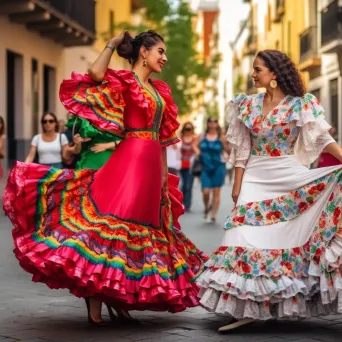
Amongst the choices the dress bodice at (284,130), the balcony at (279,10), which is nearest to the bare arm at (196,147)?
the dress bodice at (284,130)

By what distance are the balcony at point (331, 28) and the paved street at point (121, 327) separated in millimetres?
25653

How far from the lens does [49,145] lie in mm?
13336

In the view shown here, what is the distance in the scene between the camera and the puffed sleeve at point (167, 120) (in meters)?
7.45

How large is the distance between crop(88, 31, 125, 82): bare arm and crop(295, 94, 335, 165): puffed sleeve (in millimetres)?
1248

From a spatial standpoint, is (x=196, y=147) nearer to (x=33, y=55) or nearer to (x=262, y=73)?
(x=33, y=55)

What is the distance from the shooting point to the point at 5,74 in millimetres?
26750

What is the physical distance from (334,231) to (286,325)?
2.22 ft

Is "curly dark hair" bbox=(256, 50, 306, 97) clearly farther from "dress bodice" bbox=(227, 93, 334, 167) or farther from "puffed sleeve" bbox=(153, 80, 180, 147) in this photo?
"puffed sleeve" bbox=(153, 80, 180, 147)

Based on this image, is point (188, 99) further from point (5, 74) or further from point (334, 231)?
point (334, 231)

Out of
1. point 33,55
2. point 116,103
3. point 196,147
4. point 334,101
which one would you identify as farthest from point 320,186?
point 334,101

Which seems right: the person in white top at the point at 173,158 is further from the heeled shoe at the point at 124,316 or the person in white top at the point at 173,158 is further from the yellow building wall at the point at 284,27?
the yellow building wall at the point at 284,27

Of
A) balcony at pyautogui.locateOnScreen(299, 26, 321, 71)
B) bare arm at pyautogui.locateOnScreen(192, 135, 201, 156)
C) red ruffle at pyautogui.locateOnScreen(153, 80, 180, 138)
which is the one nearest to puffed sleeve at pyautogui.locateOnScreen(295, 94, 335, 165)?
red ruffle at pyautogui.locateOnScreen(153, 80, 180, 138)

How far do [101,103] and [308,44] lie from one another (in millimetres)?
32134

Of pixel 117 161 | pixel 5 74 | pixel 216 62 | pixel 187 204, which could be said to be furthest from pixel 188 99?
pixel 117 161
